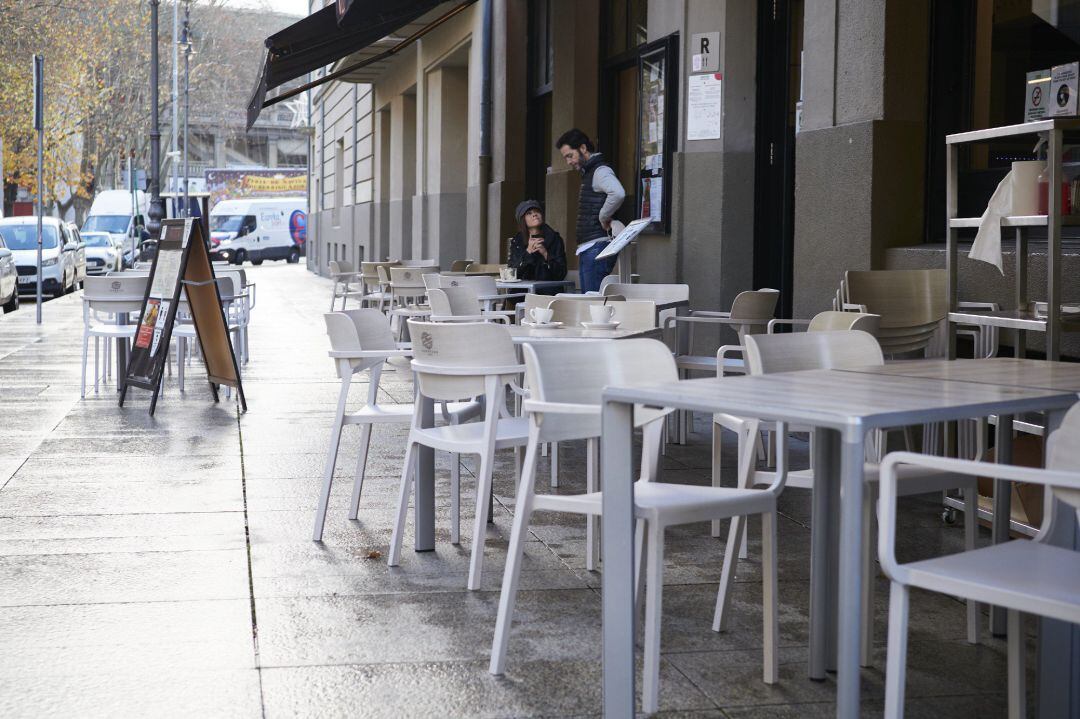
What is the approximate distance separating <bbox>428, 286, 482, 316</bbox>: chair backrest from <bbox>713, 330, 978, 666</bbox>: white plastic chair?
4117 millimetres

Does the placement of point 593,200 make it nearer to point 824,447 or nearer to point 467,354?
point 467,354

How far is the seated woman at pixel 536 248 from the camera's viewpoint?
35.9 feet

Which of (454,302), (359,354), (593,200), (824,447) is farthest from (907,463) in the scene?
(593,200)

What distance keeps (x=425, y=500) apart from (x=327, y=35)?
1089cm

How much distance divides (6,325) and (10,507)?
12267 millimetres

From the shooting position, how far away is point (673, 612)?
4387mm

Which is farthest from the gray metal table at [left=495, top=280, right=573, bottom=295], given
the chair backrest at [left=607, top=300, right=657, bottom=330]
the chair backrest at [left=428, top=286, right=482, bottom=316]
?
the chair backrest at [left=607, top=300, right=657, bottom=330]

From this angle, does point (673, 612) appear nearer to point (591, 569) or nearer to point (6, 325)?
point (591, 569)

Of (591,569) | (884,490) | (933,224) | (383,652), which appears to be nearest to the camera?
(884,490)

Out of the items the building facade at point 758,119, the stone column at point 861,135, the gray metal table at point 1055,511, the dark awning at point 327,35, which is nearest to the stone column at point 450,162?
the building facade at point 758,119

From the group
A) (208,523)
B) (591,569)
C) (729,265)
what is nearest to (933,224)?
(729,265)

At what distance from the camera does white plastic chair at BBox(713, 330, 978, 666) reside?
12.6 ft

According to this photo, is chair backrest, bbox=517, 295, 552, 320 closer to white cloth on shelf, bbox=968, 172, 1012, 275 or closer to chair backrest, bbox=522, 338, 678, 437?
white cloth on shelf, bbox=968, 172, 1012, 275

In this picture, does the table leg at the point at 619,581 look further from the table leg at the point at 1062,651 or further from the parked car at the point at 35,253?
the parked car at the point at 35,253
